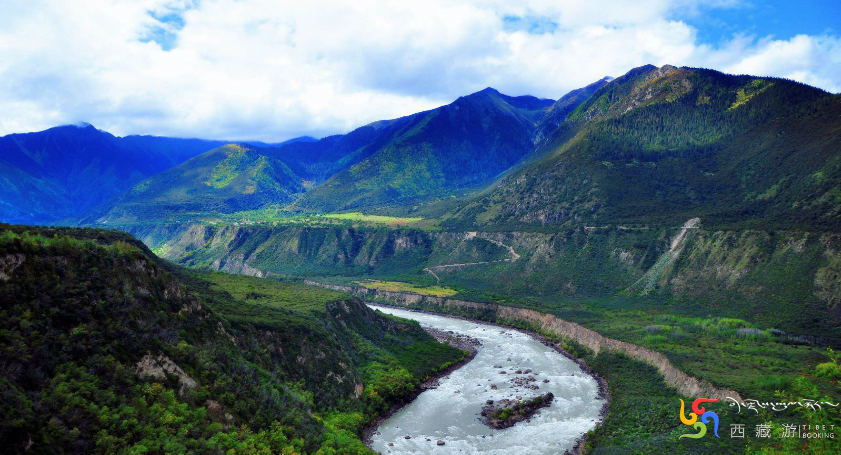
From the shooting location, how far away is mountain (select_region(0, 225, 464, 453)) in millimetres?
36125

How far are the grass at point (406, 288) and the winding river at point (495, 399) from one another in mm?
53124

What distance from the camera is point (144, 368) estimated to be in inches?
1762

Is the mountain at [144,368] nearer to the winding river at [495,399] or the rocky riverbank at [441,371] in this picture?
the rocky riverbank at [441,371]

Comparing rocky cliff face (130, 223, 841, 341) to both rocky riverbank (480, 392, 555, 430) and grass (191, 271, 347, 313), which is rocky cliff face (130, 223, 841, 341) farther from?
grass (191, 271, 347, 313)

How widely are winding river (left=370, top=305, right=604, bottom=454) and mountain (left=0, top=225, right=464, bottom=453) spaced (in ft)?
22.8

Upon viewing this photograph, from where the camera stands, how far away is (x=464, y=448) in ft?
223

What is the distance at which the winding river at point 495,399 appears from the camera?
69062 mm

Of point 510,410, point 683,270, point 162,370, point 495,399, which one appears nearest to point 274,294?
point 495,399

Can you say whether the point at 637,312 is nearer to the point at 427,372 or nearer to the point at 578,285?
the point at 578,285

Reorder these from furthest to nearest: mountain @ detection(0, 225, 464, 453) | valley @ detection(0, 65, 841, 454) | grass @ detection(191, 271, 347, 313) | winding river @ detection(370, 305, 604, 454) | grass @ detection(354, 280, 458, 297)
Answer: grass @ detection(354, 280, 458, 297)
grass @ detection(191, 271, 347, 313)
winding river @ detection(370, 305, 604, 454)
valley @ detection(0, 65, 841, 454)
mountain @ detection(0, 225, 464, 453)

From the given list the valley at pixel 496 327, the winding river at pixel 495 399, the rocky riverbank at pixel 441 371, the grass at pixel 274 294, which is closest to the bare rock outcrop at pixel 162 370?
the valley at pixel 496 327

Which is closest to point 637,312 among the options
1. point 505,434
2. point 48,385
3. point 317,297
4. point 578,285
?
point 578,285

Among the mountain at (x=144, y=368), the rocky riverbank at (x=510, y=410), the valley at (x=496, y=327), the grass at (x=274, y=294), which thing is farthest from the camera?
the grass at (x=274, y=294)

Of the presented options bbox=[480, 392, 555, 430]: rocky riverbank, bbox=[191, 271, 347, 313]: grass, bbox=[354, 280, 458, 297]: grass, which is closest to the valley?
bbox=[191, 271, 347, 313]: grass
